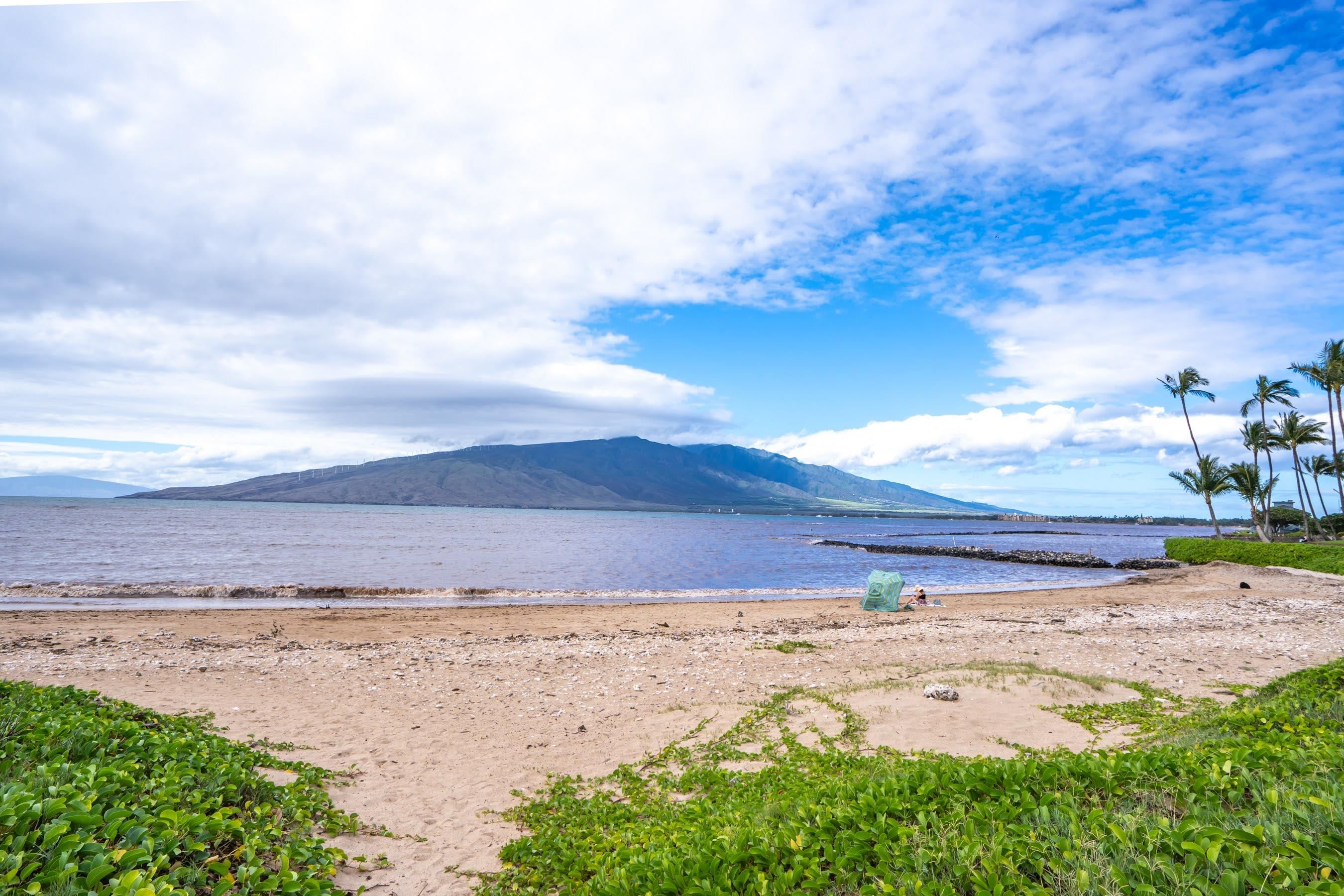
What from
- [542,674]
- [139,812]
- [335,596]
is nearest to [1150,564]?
[542,674]

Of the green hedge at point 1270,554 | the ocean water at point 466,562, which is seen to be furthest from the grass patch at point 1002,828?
the green hedge at point 1270,554

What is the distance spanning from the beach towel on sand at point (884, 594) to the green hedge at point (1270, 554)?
93.4 feet

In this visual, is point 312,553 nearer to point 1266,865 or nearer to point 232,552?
point 232,552

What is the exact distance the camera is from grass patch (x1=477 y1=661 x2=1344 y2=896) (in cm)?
346

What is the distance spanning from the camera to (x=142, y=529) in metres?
73.2

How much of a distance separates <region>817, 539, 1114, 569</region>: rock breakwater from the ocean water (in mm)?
2578

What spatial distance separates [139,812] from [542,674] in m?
11.1

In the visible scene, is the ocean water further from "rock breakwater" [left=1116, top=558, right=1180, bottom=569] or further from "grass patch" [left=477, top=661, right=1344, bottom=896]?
"grass patch" [left=477, top=661, right=1344, bottom=896]

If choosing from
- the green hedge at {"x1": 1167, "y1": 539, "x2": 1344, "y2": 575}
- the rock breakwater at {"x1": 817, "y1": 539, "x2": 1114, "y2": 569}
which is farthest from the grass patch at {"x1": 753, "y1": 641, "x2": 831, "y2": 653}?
the rock breakwater at {"x1": 817, "y1": 539, "x2": 1114, "y2": 569}

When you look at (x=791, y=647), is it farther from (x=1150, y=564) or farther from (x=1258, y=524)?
(x=1258, y=524)

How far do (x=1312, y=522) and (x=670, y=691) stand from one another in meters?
82.3

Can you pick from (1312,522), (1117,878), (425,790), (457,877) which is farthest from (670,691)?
(1312,522)

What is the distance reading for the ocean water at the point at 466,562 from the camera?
3394 centimetres

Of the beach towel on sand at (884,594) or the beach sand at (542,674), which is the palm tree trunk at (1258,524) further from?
the beach towel on sand at (884,594)
